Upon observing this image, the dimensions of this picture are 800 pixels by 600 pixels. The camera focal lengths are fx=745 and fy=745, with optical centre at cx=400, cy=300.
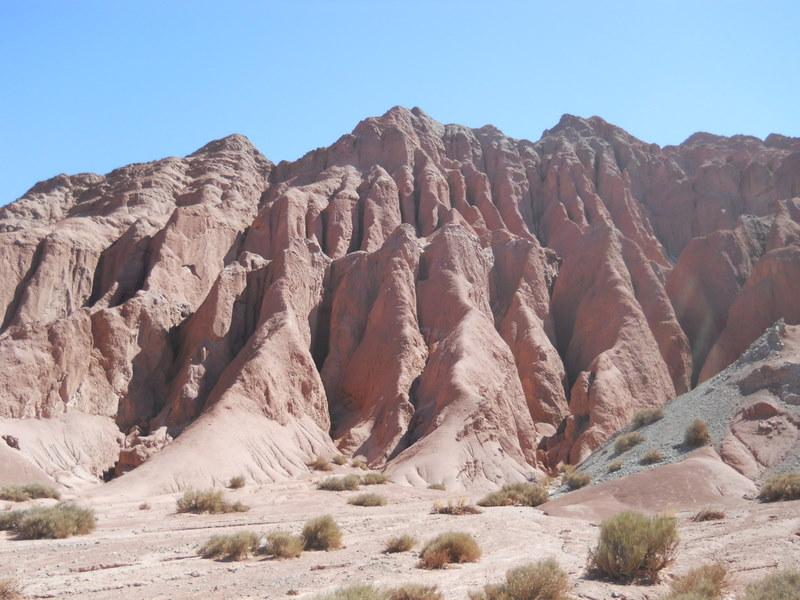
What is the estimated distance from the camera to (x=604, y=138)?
9700cm

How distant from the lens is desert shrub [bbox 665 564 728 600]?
406 inches

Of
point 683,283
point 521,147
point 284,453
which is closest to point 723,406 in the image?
point 284,453

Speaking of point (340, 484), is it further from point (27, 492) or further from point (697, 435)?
point (697, 435)

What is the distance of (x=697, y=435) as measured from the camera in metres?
25.5

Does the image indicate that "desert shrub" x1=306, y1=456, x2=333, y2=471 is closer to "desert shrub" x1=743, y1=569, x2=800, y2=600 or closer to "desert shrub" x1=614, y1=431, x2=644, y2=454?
"desert shrub" x1=614, y1=431, x2=644, y2=454

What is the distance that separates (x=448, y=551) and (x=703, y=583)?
5073 millimetres

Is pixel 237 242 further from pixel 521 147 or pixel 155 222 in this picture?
pixel 521 147

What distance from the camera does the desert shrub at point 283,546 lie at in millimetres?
15281

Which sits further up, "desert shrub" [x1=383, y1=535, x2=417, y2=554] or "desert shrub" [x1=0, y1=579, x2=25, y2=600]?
"desert shrub" [x1=0, y1=579, x2=25, y2=600]

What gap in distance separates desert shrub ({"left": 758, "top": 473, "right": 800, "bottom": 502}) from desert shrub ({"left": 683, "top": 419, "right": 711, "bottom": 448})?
487 centimetres

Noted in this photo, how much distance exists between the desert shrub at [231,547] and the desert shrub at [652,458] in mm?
15221

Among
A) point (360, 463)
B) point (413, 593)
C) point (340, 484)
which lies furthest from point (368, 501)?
point (413, 593)

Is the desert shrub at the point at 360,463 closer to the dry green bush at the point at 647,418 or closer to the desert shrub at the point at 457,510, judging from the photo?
the dry green bush at the point at 647,418

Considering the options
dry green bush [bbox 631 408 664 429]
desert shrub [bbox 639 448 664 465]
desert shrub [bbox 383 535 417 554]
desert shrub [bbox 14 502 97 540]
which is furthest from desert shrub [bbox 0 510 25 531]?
dry green bush [bbox 631 408 664 429]
